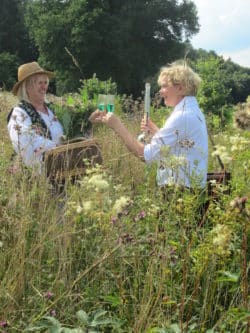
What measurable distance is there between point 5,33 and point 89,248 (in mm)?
43064

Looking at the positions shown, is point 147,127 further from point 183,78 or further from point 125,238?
point 125,238

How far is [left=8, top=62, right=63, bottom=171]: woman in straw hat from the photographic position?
3381 mm

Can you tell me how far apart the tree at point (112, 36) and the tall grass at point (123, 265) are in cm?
3164

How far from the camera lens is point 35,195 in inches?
108

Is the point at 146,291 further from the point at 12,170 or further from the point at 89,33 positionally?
the point at 89,33

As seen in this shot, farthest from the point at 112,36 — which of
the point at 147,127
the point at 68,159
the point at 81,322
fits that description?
the point at 81,322

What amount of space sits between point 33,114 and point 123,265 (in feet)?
5.59

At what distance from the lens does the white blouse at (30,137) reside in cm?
308

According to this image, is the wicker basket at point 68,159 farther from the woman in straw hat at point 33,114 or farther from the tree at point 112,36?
the tree at point 112,36

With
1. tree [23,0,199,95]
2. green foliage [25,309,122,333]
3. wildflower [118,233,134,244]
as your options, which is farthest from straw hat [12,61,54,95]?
tree [23,0,199,95]

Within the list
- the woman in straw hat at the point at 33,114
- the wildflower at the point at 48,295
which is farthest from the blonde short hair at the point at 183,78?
the wildflower at the point at 48,295

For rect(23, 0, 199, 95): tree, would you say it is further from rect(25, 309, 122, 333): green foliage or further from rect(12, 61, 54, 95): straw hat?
rect(25, 309, 122, 333): green foliage

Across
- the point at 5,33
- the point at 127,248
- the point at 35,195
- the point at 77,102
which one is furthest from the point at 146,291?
the point at 5,33

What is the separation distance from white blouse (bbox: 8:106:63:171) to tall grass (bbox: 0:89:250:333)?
41 cm
